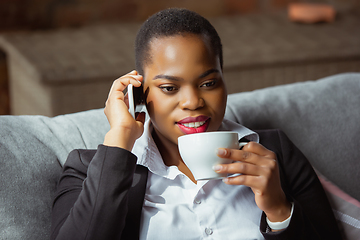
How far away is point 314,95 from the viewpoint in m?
1.39

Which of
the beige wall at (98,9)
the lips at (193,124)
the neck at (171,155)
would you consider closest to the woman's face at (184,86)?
the lips at (193,124)

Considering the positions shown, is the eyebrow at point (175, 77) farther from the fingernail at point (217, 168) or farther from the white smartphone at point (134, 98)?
the fingernail at point (217, 168)

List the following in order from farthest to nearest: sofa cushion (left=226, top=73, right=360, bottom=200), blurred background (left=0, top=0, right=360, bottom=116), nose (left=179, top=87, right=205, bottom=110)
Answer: blurred background (left=0, top=0, right=360, bottom=116) < sofa cushion (left=226, top=73, right=360, bottom=200) < nose (left=179, top=87, right=205, bottom=110)

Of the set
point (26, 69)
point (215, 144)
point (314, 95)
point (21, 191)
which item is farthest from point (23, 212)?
point (26, 69)

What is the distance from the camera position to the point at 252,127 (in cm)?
130

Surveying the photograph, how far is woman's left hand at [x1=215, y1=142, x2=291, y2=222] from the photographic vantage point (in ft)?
2.54

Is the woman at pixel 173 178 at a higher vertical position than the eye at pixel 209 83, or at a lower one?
lower

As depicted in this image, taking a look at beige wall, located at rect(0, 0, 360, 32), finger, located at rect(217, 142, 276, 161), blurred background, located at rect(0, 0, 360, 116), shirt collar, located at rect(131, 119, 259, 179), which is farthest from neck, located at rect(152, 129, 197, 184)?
beige wall, located at rect(0, 0, 360, 32)

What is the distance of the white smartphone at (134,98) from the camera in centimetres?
89

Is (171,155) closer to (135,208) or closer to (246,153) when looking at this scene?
(135,208)

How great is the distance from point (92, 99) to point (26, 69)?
0.39 metres

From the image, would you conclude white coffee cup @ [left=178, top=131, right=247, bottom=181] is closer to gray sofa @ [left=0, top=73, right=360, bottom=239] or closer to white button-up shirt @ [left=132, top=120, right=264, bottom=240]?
white button-up shirt @ [left=132, top=120, right=264, bottom=240]

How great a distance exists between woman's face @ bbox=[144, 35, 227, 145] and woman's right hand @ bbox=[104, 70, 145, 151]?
0.15 feet

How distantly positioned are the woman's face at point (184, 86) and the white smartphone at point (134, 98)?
0.04m
